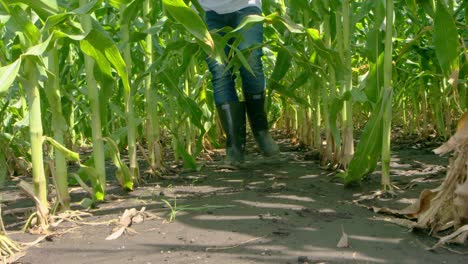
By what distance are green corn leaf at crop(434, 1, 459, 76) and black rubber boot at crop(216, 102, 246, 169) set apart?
4.13 ft

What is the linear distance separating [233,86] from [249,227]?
4.65ft

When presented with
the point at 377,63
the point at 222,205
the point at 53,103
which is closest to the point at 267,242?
the point at 222,205

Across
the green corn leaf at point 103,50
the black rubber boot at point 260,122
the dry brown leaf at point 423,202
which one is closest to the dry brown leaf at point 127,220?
the green corn leaf at point 103,50

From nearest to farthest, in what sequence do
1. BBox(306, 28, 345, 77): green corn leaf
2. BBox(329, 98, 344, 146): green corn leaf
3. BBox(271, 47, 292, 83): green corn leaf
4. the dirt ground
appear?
the dirt ground → BBox(306, 28, 345, 77): green corn leaf → BBox(329, 98, 344, 146): green corn leaf → BBox(271, 47, 292, 83): green corn leaf

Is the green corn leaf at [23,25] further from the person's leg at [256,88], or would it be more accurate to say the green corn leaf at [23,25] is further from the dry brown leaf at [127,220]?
the person's leg at [256,88]

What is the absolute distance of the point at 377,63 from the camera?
201 cm

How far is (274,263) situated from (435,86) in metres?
2.93

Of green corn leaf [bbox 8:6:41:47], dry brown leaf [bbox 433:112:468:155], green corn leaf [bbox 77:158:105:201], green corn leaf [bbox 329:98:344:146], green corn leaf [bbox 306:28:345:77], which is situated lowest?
green corn leaf [bbox 77:158:105:201]

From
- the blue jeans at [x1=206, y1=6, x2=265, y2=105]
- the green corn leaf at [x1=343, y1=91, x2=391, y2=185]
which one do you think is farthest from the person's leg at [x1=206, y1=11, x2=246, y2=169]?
the green corn leaf at [x1=343, y1=91, x2=391, y2=185]

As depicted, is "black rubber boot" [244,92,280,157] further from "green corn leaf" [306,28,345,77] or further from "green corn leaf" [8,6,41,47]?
"green corn leaf" [8,6,41,47]

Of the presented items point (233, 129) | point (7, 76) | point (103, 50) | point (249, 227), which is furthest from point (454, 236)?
point (233, 129)

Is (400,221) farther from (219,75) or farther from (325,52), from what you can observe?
(219,75)

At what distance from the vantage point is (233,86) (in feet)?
9.19

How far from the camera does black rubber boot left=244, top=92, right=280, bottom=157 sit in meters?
2.87
